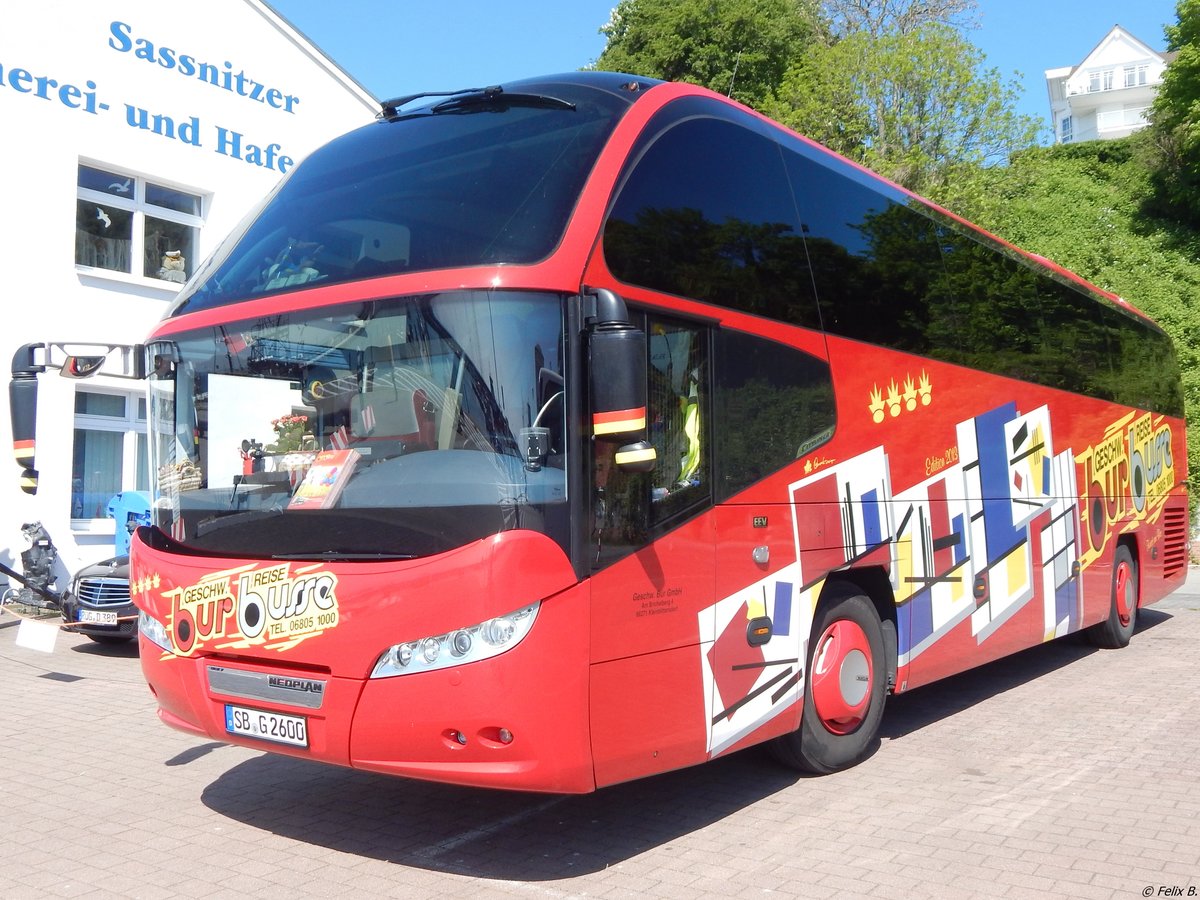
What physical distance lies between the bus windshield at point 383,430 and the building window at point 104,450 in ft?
37.4

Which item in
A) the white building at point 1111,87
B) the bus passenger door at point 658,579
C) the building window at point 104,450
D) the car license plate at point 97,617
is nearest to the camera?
the bus passenger door at point 658,579

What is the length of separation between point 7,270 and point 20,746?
355 inches

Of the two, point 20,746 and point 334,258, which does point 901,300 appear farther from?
point 20,746

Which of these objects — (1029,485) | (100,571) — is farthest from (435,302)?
(100,571)

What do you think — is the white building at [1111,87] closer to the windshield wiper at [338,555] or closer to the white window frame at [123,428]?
the white window frame at [123,428]

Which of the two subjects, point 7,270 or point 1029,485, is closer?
point 1029,485

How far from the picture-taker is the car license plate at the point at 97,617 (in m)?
11.6

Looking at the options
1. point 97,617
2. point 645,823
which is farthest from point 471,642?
point 97,617

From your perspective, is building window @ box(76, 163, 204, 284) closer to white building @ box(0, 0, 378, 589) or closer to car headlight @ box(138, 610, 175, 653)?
white building @ box(0, 0, 378, 589)

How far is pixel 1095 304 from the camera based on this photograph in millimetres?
11617

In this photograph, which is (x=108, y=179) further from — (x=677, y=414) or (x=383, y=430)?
(x=677, y=414)

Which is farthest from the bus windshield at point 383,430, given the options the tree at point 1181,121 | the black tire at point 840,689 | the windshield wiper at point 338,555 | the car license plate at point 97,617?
the tree at point 1181,121

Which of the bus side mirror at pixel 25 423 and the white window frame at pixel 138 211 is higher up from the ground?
the white window frame at pixel 138 211

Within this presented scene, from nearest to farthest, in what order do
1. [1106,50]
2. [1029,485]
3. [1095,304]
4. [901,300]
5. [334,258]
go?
[334,258] < [901,300] < [1029,485] < [1095,304] < [1106,50]
